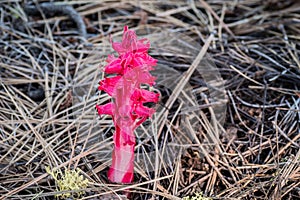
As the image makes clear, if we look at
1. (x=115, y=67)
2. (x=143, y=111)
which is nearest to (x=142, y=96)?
(x=143, y=111)

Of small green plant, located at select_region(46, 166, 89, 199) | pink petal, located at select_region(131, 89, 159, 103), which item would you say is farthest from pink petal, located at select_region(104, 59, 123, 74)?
small green plant, located at select_region(46, 166, 89, 199)

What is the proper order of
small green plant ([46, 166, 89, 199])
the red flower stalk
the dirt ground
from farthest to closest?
the dirt ground, small green plant ([46, 166, 89, 199]), the red flower stalk

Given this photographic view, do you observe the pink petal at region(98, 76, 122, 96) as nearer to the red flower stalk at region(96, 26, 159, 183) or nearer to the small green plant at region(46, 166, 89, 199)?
the red flower stalk at region(96, 26, 159, 183)

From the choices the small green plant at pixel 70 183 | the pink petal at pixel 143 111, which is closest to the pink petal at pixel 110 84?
the pink petal at pixel 143 111

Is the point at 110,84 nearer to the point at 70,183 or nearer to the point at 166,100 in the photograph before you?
the point at 70,183

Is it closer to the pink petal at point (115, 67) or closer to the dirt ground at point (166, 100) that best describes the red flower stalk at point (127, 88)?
the pink petal at point (115, 67)
